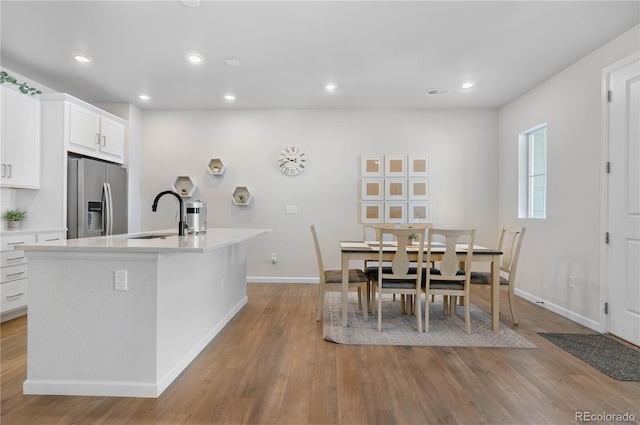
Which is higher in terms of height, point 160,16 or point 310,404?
point 160,16

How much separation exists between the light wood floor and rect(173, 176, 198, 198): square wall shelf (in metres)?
2.69

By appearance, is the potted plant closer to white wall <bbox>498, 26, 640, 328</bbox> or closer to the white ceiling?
the white ceiling

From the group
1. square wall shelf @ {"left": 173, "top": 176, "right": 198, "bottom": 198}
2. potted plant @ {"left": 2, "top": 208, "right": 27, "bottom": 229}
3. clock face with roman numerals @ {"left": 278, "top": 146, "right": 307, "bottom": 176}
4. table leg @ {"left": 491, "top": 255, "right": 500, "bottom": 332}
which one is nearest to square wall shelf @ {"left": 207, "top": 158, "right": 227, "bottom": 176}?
square wall shelf @ {"left": 173, "top": 176, "right": 198, "bottom": 198}

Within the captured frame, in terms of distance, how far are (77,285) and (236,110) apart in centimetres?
387

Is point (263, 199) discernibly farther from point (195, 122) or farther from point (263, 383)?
point (263, 383)

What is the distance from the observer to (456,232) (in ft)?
9.82

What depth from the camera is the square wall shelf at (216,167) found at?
204 inches

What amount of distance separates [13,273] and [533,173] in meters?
6.08

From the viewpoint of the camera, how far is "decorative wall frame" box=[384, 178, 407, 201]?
5.19 m

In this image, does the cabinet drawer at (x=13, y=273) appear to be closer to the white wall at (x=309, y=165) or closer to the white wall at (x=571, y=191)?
the white wall at (x=309, y=165)

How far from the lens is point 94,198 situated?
13.7ft

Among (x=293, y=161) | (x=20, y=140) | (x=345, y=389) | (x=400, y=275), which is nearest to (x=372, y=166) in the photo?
(x=293, y=161)

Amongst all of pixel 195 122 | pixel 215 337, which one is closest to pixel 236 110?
pixel 195 122

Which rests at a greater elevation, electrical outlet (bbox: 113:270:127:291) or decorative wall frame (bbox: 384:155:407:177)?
decorative wall frame (bbox: 384:155:407:177)
